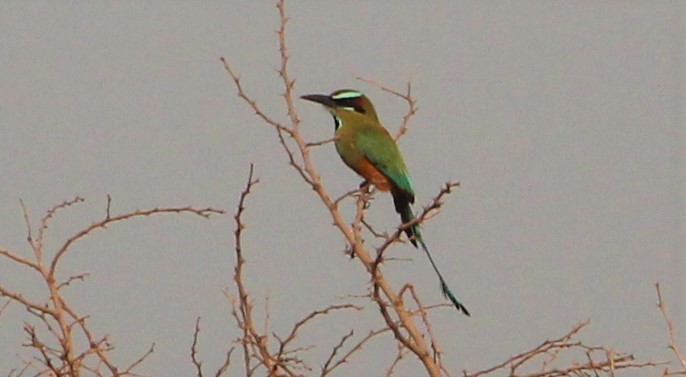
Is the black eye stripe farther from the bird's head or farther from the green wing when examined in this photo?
the green wing

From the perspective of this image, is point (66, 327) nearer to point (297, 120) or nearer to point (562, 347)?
point (297, 120)

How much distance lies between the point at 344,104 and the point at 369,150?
337 mm

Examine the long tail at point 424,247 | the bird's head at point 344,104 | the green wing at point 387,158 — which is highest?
the bird's head at point 344,104

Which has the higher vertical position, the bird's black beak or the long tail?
the bird's black beak

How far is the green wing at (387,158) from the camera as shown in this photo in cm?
411

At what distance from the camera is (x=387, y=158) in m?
4.15

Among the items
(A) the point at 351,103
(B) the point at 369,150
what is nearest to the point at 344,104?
(A) the point at 351,103

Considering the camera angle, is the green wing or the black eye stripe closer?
the green wing

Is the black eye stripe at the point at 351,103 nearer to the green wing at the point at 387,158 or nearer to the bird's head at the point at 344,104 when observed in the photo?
the bird's head at the point at 344,104

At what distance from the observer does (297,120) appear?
2.93 m

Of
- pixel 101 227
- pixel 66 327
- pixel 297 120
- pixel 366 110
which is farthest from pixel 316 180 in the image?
pixel 366 110

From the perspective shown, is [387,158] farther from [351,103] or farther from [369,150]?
[351,103]

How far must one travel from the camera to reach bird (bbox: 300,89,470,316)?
4.09 metres

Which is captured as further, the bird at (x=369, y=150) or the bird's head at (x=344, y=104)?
the bird's head at (x=344, y=104)
